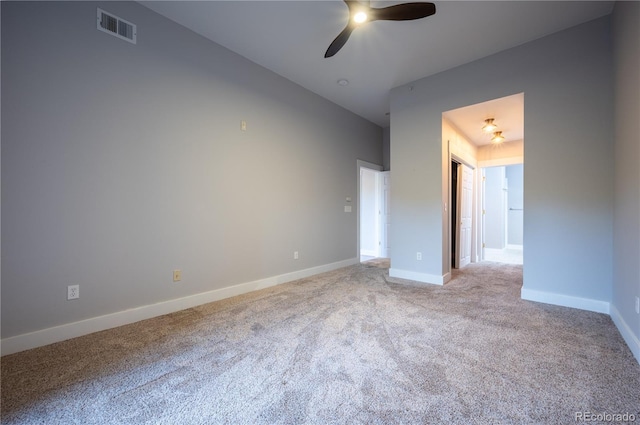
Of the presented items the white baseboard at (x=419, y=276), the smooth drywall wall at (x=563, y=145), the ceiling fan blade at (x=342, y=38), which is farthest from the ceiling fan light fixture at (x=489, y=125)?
the ceiling fan blade at (x=342, y=38)

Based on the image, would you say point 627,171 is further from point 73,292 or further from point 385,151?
point 73,292

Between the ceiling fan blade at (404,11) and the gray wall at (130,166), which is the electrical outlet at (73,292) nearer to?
the gray wall at (130,166)

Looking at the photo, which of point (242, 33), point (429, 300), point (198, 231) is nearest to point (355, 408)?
point (429, 300)

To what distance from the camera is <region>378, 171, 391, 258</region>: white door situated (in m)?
6.23

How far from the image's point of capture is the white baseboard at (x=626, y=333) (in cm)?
187

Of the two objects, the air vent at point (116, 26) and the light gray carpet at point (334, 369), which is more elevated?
the air vent at point (116, 26)

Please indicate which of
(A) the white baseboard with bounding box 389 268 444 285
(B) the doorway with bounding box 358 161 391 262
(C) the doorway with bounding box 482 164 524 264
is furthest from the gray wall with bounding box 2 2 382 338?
(C) the doorway with bounding box 482 164 524 264

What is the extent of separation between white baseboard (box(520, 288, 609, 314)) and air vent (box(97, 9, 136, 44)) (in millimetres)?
4980

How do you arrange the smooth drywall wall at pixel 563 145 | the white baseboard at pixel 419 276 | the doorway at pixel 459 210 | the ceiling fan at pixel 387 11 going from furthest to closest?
the doorway at pixel 459 210
the white baseboard at pixel 419 276
the smooth drywall wall at pixel 563 145
the ceiling fan at pixel 387 11

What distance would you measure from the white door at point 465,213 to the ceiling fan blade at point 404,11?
3336 mm

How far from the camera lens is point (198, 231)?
3.02m

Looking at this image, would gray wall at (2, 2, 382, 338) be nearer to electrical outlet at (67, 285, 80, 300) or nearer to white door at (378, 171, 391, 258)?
electrical outlet at (67, 285, 80, 300)

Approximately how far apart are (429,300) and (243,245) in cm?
238

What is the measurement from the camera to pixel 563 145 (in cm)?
291
